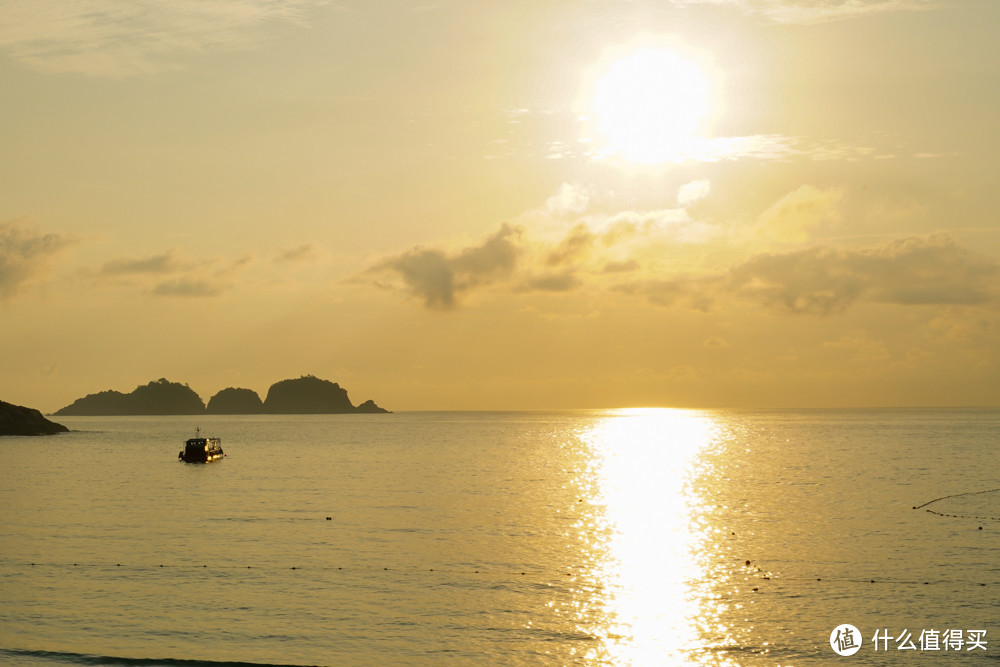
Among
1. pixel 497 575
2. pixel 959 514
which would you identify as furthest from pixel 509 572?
pixel 959 514

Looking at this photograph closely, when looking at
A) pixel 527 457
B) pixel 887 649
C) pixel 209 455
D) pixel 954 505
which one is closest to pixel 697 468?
pixel 527 457

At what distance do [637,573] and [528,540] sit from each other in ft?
44.9

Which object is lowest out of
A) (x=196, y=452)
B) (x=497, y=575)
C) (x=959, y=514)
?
(x=497, y=575)

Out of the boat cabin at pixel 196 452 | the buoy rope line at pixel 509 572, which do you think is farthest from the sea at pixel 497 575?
the boat cabin at pixel 196 452

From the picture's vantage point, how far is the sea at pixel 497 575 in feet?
126

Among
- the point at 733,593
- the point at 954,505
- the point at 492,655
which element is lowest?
the point at 492,655

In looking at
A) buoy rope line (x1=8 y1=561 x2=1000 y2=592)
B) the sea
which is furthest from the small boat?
buoy rope line (x1=8 y1=561 x2=1000 y2=592)

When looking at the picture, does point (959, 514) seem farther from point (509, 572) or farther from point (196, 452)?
point (196, 452)

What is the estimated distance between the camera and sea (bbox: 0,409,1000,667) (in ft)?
126

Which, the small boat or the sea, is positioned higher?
the small boat

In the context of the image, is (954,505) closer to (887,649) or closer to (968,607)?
(968,607)

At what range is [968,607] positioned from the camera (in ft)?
144

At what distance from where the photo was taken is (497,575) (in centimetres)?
5244

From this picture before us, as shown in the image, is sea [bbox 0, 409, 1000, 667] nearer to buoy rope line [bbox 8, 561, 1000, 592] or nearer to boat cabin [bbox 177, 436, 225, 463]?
buoy rope line [bbox 8, 561, 1000, 592]
